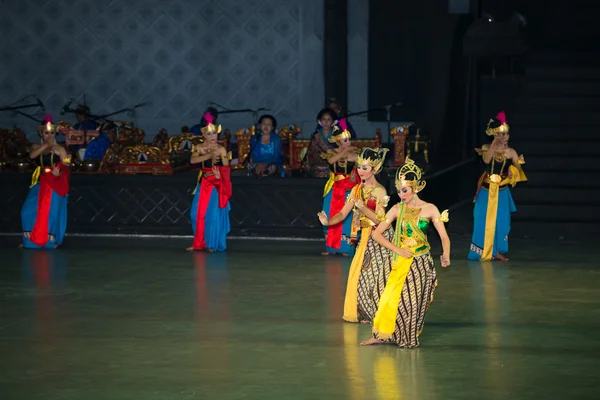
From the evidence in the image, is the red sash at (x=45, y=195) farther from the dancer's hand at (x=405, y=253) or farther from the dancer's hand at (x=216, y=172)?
the dancer's hand at (x=405, y=253)

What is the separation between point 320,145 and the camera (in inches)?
→ 585

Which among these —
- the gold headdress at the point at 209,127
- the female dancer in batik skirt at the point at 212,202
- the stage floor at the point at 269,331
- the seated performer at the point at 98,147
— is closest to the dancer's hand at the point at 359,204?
the stage floor at the point at 269,331

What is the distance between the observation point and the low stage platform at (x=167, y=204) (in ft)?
49.5

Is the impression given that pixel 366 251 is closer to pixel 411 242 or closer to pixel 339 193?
pixel 411 242

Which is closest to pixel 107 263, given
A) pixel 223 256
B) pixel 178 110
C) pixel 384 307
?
pixel 223 256

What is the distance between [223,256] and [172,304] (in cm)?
307

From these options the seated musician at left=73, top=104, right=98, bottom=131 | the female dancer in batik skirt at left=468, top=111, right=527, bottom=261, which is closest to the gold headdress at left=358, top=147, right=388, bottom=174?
the female dancer in batik skirt at left=468, top=111, right=527, bottom=261

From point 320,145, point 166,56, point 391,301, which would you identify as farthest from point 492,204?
point 166,56

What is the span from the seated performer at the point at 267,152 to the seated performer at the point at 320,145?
1.16 ft

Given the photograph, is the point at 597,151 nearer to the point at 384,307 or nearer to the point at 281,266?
the point at 281,266

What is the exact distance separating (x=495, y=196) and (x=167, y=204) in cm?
442

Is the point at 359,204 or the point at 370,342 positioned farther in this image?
the point at 359,204

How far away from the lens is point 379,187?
389 inches

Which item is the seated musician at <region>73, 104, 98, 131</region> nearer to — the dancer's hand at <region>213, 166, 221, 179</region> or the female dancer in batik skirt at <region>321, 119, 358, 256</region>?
the dancer's hand at <region>213, 166, 221, 179</region>
